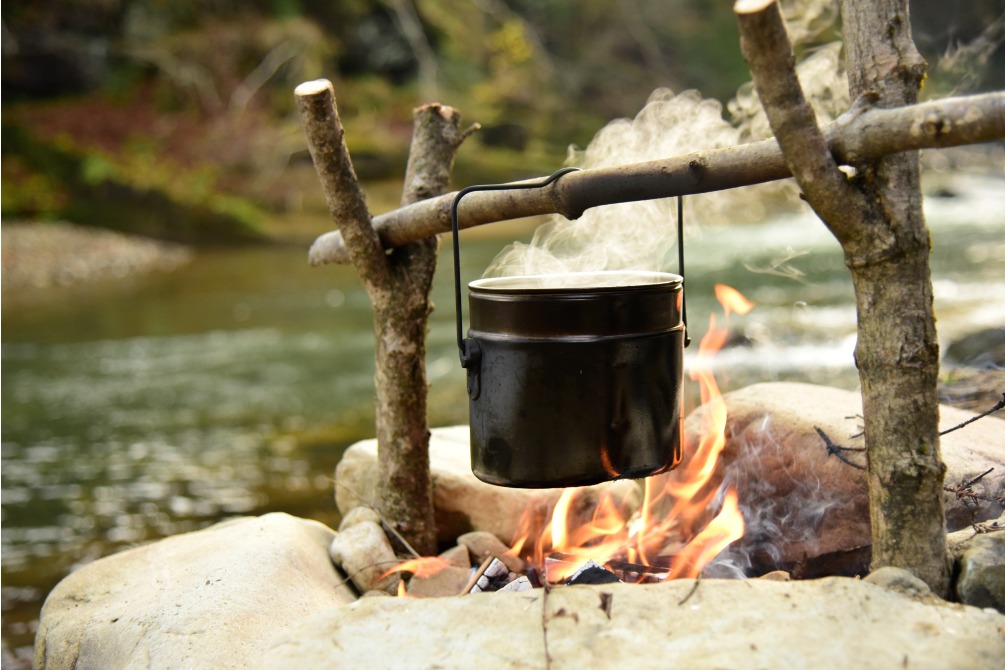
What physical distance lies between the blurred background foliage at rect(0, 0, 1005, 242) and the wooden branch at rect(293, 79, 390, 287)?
1374 centimetres

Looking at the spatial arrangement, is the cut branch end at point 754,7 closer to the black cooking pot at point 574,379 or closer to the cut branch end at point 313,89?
the black cooking pot at point 574,379

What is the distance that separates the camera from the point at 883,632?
76.3 inches

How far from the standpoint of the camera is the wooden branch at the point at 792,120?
1968mm

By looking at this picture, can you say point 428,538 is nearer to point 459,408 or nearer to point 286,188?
point 459,408

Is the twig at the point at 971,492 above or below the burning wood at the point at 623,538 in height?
above

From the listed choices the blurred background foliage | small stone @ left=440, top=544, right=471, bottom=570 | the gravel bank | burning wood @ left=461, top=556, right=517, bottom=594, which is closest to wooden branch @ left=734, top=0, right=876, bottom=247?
burning wood @ left=461, top=556, right=517, bottom=594

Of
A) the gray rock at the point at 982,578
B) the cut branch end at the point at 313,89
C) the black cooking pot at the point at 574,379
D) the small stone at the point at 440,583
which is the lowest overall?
the small stone at the point at 440,583

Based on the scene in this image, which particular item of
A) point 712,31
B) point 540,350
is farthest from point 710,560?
point 712,31

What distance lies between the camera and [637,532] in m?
3.20

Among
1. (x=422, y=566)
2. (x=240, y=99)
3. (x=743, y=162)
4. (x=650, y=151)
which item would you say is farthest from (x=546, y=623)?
(x=240, y=99)

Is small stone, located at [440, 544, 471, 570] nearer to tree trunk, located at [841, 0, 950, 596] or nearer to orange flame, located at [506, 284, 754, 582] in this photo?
orange flame, located at [506, 284, 754, 582]

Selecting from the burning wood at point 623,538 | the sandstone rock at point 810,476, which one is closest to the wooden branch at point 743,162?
the burning wood at point 623,538

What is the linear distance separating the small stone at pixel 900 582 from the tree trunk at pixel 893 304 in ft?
0.46

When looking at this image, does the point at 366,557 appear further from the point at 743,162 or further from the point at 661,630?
the point at 743,162
